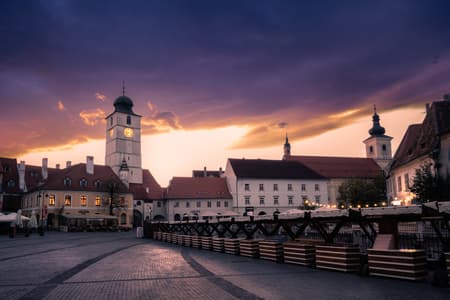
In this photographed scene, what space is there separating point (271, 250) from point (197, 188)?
198 ft

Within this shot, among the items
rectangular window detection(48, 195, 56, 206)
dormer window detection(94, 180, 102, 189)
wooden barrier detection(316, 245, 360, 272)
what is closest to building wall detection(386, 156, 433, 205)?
wooden barrier detection(316, 245, 360, 272)

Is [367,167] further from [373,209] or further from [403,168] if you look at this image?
[373,209]

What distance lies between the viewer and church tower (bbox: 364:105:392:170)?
98088 millimetres

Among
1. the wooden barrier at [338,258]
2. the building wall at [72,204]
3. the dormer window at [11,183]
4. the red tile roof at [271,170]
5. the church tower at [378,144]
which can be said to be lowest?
the wooden barrier at [338,258]


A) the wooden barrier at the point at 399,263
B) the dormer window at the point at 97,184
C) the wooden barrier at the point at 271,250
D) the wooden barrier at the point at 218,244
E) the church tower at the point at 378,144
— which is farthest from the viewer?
the church tower at the point at 378,144

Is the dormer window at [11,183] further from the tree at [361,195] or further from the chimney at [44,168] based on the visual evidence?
the tree at [361,195]

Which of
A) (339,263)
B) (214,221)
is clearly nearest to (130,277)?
(339,263)

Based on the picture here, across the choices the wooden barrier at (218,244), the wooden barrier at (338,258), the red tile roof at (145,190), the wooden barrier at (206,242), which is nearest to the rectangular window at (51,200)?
the red tile roof at (145,190)

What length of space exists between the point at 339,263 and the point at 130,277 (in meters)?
7.55

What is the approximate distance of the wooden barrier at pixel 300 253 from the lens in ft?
53.1

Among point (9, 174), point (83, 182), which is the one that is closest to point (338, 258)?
point (83, 182)

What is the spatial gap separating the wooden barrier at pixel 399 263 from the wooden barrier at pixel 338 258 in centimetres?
90

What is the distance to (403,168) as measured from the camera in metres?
42.3

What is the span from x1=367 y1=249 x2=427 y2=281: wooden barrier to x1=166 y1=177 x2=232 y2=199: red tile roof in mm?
64337
